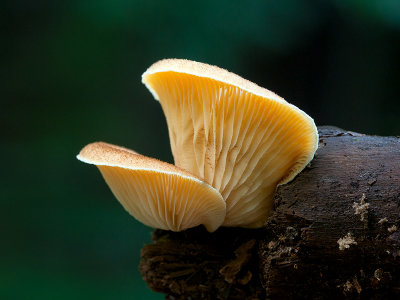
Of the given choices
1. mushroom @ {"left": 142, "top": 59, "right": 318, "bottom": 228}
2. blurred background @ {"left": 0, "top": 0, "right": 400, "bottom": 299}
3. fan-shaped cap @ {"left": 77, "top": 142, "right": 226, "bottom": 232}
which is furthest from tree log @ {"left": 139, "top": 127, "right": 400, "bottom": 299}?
blurred background @ {"left": 0, "top": 0, "right": 400, "bottom": 299}

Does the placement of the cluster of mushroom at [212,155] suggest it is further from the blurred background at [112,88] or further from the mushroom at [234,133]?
the blurred background at [112,88]

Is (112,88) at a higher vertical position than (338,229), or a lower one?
higher

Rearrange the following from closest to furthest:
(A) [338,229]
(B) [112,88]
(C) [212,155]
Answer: (A) [338,229]
(C) [212,155]
(B) [112,88]

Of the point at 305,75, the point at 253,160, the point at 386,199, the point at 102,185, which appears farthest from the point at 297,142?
the point at 102,185

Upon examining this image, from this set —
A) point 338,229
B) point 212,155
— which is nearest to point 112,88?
point 212,155

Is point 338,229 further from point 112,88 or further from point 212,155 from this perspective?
point 112,88

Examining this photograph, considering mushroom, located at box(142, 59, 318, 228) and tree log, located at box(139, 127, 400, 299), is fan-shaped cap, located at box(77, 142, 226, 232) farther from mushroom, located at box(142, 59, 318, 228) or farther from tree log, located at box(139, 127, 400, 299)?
tree log, located at box(139, 127, 400, 299)

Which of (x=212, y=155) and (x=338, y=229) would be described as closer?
(x=338, y=229)

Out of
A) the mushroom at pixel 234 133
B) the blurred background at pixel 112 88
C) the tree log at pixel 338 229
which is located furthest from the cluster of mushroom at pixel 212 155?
the blurred background at pixel 112 88
